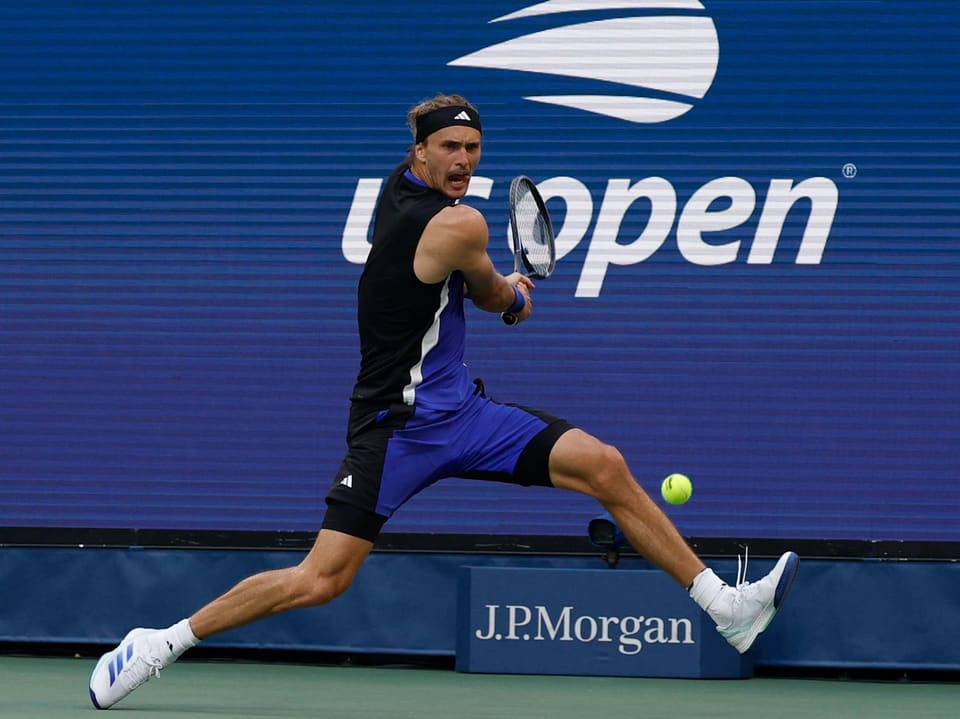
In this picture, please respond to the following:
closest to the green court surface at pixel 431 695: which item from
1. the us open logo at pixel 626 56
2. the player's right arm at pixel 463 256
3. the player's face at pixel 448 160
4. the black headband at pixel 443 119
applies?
the player's right arm at pixel 463 256

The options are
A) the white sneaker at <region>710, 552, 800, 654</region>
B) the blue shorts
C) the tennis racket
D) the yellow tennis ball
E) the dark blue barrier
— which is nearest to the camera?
the white sneaker at <region>710, 552, 800, 654</region>

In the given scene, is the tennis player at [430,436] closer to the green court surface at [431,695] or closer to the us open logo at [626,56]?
the green court surface at [431,695]

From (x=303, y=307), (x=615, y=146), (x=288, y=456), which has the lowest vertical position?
(x=288, y=456)

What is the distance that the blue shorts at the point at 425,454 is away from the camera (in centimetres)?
497

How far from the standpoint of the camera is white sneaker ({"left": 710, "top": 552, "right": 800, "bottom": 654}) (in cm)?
485

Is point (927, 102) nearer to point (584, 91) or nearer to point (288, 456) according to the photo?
point (584, 91)

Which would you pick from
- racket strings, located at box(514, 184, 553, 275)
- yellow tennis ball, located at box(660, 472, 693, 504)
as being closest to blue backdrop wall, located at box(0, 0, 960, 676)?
yellow tennis ball, located at box(660, 472, 693, 504)

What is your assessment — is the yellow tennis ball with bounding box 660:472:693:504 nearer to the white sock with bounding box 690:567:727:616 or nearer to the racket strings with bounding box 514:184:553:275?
the racket strings with bounding box 514:184:553:275

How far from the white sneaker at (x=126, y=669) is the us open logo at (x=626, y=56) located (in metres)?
3.08

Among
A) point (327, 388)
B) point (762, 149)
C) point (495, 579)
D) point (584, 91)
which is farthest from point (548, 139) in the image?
point (495, 579)

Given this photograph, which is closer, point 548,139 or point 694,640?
point 694,640

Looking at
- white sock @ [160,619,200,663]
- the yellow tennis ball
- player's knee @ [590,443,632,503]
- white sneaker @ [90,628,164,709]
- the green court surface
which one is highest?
player's knee @ [590,443,632,503]

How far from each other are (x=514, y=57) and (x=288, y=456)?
193cm

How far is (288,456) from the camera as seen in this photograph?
722 cm
